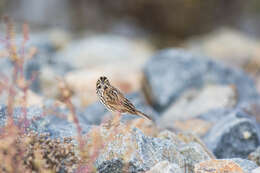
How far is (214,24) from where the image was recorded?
22141mm

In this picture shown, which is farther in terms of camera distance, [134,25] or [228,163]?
[134,25]

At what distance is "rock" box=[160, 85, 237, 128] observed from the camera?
9438 millimetres

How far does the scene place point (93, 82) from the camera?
35.1ft

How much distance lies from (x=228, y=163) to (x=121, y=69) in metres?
7.04

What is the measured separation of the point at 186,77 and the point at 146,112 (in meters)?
2.68

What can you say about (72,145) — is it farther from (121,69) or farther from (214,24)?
(214,24)

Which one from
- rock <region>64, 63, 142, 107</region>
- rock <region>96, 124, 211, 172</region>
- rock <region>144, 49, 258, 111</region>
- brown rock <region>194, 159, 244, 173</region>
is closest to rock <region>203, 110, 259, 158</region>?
rock <region>96, 124, 211, 172</region>

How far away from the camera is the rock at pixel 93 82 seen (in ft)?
33.2

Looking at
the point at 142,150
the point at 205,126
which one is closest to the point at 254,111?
the point at 205,126

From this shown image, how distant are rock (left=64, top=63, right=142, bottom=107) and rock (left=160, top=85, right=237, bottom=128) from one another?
933mm

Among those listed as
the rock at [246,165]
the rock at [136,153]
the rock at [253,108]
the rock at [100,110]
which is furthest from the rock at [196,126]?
the rock at [246,165]

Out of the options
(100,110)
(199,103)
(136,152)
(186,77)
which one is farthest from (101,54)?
(136,152)

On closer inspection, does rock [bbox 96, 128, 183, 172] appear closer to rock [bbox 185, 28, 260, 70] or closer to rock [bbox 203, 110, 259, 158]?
rock [bbox 203, 110, 259, 158]

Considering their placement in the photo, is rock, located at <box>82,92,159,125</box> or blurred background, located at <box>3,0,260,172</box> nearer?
blurred background, located at <box>3,0,260,172</box>
